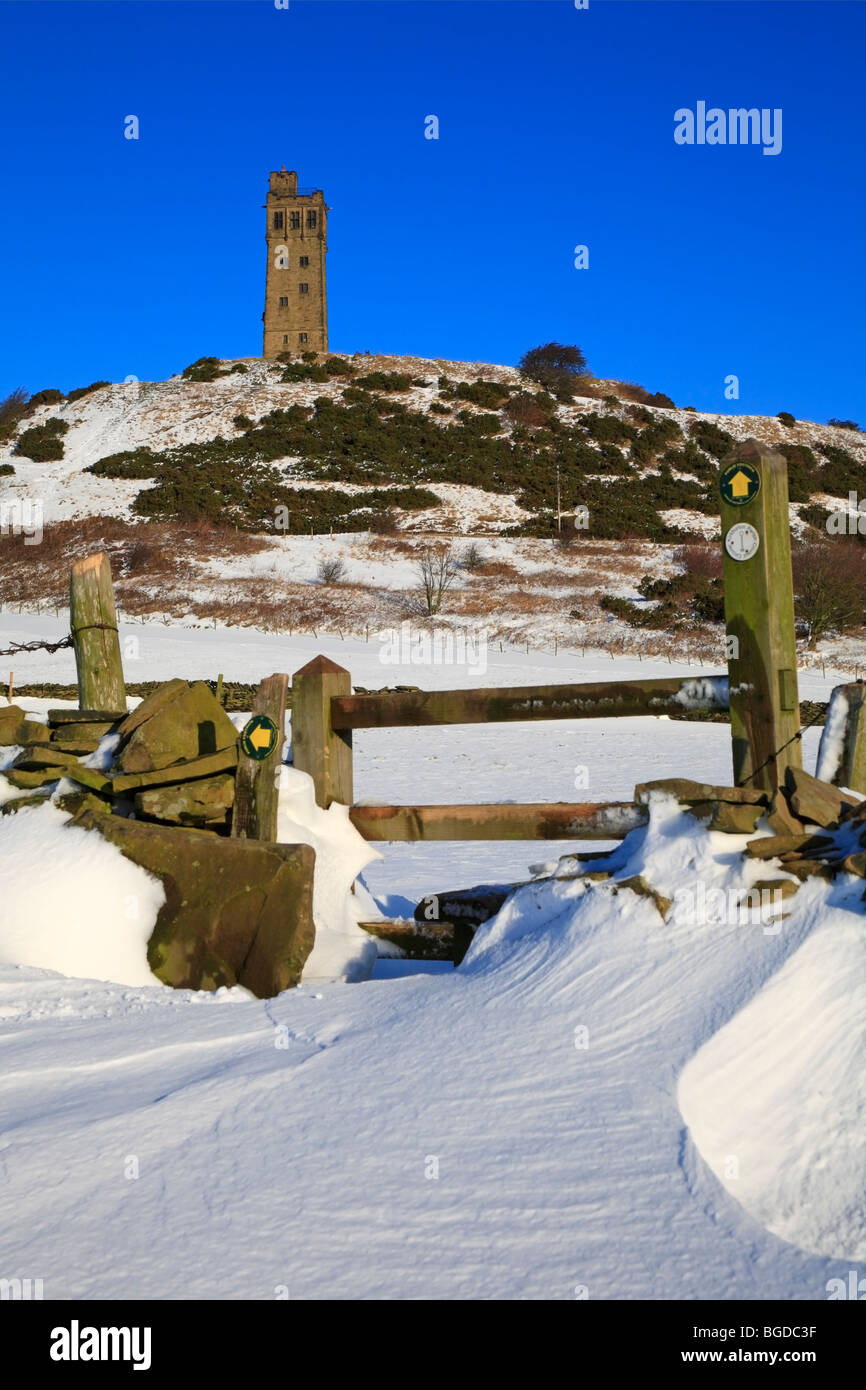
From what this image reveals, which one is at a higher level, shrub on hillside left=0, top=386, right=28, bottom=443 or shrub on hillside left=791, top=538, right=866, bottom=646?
shrub on hillside left=0, top=386, right=28, bottom=443

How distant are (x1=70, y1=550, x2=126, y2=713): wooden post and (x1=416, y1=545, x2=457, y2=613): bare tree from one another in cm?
2323

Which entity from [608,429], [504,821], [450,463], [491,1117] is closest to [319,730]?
[504,821]

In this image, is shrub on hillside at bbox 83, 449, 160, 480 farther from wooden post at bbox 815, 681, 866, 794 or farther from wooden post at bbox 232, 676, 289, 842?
wooden post at bbox 815, 681, 866, 794

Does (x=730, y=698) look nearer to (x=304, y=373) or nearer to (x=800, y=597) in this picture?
(x=800, y=597)

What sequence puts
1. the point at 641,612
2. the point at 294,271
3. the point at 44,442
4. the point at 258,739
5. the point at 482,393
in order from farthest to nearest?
the point at 294,271
the point at 482,393
the point at 44,442
the point at 641,612
the point at 258,739

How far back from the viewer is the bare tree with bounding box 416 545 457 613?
3017 centimetres

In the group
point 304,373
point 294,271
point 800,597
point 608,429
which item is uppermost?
point 294,271

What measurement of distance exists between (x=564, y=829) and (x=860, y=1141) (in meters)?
2.27

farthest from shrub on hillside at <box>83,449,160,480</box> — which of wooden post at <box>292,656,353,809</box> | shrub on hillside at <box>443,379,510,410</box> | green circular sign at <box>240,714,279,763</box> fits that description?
green circular sign at <box>240,714,279,763</box>

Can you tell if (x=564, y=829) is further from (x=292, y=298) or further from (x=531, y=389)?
(x=292, y=298)

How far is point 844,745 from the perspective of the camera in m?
4.76

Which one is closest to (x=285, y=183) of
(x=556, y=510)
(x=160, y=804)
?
(x=556, y=510)

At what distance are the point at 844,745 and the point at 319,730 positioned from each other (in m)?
2.58

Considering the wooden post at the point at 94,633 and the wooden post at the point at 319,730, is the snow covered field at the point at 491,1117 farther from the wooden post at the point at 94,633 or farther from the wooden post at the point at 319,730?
the wooden post at the point at 94,633
